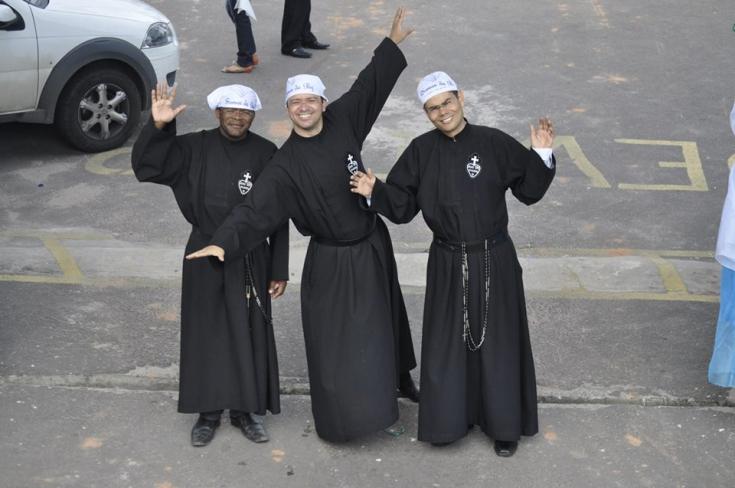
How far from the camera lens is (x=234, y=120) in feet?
19.2

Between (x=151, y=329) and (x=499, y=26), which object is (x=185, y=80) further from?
(x=151, y=329)

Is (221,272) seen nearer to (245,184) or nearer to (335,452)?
(245,184)

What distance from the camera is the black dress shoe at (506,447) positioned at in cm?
602

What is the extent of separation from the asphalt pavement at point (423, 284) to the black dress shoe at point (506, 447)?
0.18 ft

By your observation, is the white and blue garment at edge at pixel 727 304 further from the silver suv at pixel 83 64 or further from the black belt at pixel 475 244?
the silver suv at pixel 83 64

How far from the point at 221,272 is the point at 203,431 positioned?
82cm

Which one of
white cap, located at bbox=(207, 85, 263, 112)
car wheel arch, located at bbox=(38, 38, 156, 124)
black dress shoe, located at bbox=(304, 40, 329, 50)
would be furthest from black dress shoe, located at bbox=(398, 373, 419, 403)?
black dress shoe, located at bbox=(304, 40, 329, 50)

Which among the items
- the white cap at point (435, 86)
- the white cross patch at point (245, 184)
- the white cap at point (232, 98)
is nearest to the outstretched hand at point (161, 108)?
the white cap at point (232, 98)

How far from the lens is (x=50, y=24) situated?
33.2 ft

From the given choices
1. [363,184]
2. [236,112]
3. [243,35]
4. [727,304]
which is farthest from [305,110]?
[243,35]

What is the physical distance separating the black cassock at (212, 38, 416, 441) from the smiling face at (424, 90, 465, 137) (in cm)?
45

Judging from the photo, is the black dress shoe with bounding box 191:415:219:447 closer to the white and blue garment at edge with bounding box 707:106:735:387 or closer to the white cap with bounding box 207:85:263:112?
the white cap with bounding box 207:85:263:112

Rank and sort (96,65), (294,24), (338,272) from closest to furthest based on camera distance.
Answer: (338,272) < (96,65) < (294,24)

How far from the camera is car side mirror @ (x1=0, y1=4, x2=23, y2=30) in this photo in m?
9.71
